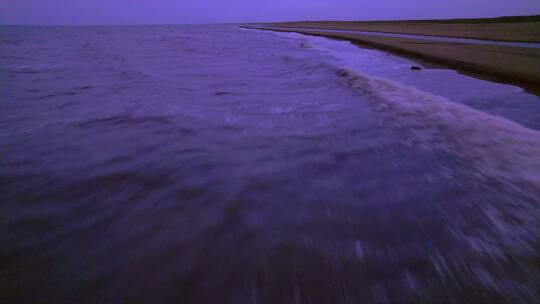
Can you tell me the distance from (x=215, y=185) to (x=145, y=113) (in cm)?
257

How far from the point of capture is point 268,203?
85.6 inches

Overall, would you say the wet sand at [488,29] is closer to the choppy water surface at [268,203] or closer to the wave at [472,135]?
the wave at [472,135]

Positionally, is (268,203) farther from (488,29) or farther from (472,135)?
(488,29)

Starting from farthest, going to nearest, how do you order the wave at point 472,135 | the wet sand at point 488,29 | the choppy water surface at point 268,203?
1. the wet sand at point 488,29
2. the wave at point 472,135
3. the choppy water surface at point 268,203

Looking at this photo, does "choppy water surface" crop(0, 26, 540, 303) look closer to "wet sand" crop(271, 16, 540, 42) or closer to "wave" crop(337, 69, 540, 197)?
"wave" crop(337, 69, 540, 197)

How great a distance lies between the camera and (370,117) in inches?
168

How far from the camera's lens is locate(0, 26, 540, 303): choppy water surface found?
4.78 feet

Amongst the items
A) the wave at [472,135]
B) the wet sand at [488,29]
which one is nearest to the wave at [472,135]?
the wave at [472,135]

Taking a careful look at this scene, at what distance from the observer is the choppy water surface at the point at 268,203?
1.46 m

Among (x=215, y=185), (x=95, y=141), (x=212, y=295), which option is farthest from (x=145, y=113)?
(x=212, y=295)

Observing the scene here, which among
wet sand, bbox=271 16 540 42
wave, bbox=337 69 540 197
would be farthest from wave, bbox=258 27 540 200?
wet sand, bbox=271 16 540 42

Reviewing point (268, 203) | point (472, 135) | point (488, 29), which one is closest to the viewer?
point (268, 203)

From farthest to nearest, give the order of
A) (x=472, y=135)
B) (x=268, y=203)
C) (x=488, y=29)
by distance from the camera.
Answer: (x=488, y=29) < (x=472, y=135) < (x=268, y=203)

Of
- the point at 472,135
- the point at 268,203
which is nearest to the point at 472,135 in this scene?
the point at 472,135
